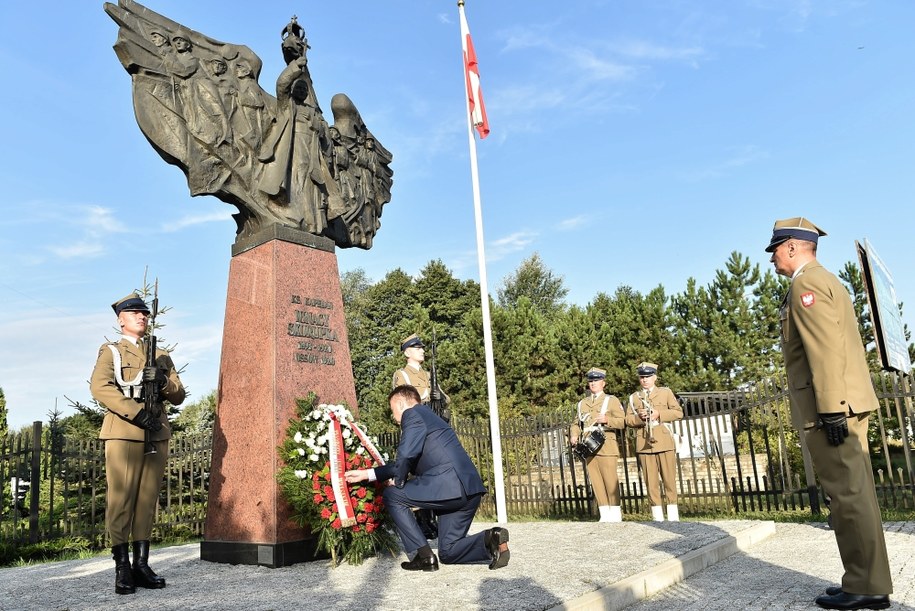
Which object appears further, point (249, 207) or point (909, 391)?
point (909, 391)

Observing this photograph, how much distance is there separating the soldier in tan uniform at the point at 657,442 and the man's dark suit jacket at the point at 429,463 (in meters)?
4.25

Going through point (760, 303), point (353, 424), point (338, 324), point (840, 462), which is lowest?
point (840, 462)

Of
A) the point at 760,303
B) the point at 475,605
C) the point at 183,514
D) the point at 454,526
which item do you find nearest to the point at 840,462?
the point at 475,605

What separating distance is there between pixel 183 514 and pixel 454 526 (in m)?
7.47

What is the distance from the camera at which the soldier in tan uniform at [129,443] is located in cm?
497

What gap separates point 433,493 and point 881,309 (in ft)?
21.0

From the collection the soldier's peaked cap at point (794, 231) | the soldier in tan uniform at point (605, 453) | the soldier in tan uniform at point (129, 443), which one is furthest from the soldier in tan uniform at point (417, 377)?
the soldier's peaked cap at point (794, 231)

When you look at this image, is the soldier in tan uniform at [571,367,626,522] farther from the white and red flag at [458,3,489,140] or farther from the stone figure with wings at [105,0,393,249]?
the white and red flag at [458,3,489,140]

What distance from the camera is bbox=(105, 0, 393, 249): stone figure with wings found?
6367 millimetres

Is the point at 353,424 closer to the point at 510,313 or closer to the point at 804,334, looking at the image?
the point at 804,334

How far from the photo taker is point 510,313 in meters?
28.8

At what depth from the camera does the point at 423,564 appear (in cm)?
512

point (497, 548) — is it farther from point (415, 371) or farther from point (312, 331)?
point (415, 371)

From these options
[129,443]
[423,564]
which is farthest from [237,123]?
[423,564]
